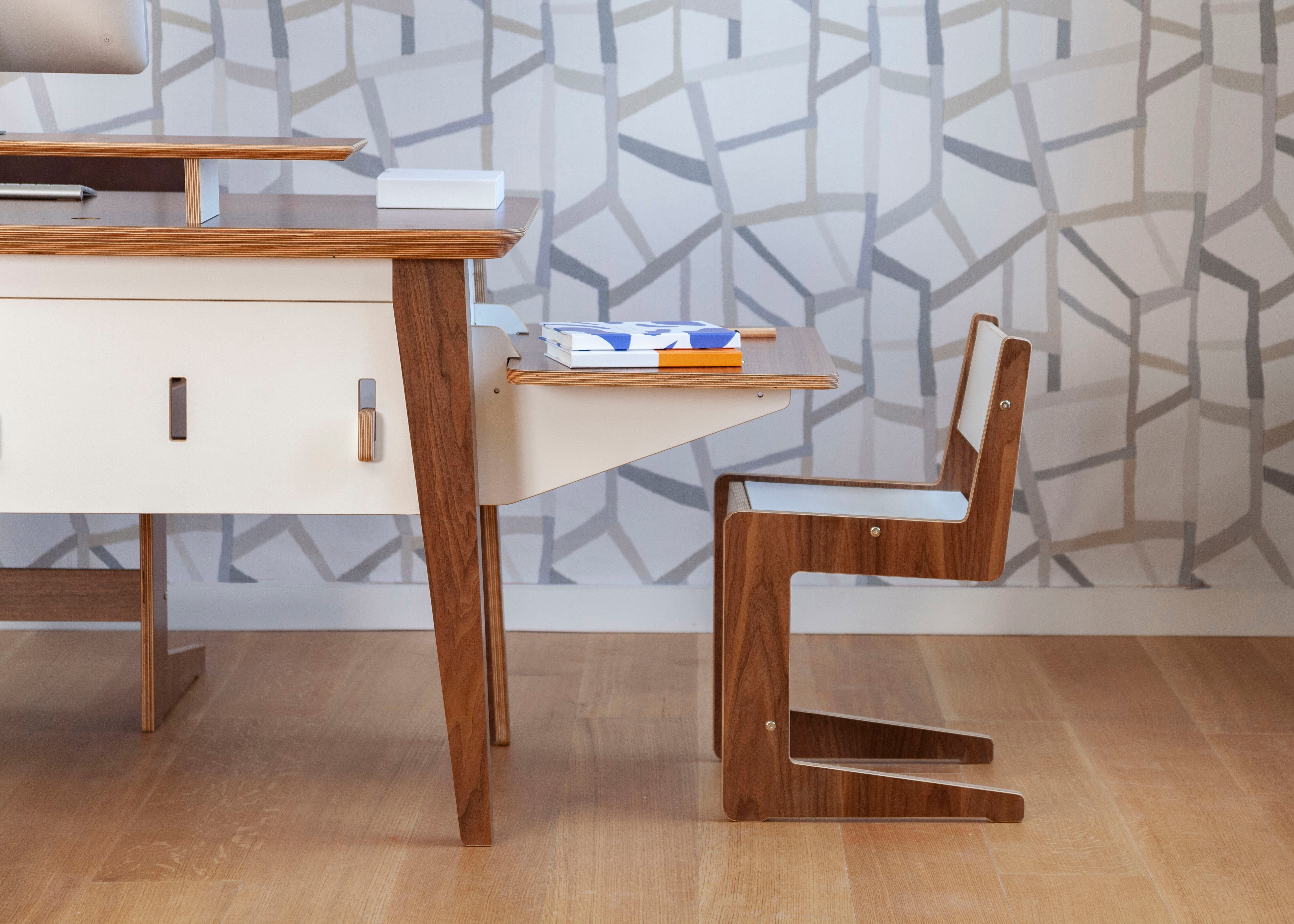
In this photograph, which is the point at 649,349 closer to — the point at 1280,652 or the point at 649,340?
the point at 649,340

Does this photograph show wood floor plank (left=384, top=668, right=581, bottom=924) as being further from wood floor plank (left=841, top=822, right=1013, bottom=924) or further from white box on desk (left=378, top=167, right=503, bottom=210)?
white box on desk (left=378, top=167, right=503, bottom=210)

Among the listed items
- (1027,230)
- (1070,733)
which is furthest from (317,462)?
(1027,230)

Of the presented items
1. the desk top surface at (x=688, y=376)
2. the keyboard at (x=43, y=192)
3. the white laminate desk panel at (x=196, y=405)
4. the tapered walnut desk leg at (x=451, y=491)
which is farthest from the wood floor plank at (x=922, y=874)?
the keyboard at (x=43, y=192)

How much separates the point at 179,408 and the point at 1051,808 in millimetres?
1271

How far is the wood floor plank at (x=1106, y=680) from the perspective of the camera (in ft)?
6.68

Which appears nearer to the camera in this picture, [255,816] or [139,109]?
[255,816]

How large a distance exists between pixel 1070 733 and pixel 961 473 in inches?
19.8

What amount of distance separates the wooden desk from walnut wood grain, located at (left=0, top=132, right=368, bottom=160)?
0.03m

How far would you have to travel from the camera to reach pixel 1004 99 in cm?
226

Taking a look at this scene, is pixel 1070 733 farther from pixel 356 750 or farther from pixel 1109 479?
pixel 356 750

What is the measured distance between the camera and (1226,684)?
218 centimetres

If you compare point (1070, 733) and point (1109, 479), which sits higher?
point (1109, 479)

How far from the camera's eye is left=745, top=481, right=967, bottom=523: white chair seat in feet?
5.27

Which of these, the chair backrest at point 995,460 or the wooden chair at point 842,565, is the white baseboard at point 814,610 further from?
the chair backrest at point 995,460
